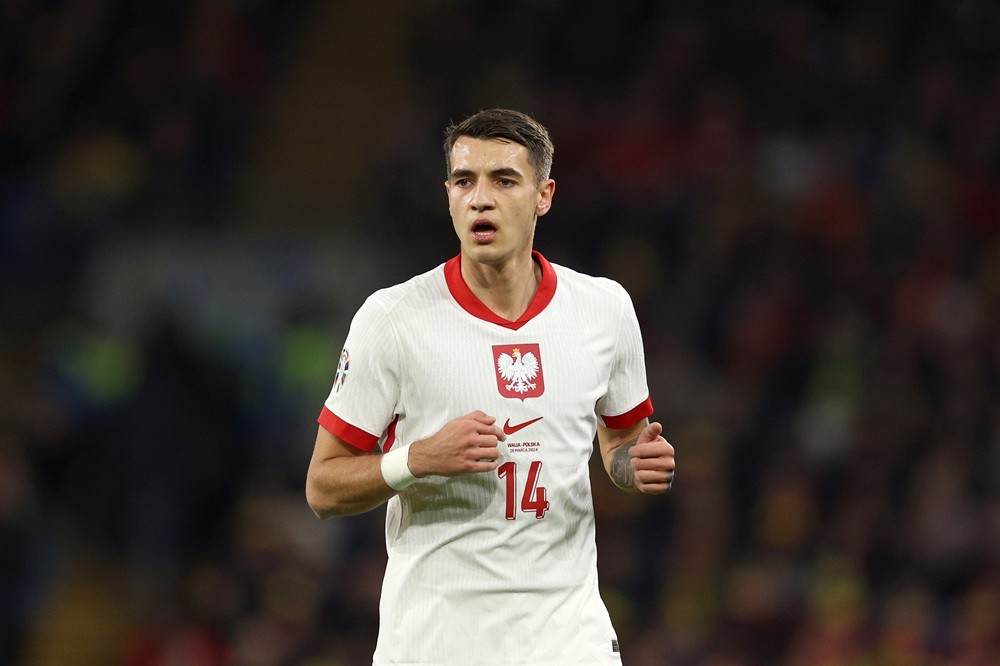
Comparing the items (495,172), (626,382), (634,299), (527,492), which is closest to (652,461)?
(527,492)

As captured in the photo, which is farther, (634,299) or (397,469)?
(634,299)

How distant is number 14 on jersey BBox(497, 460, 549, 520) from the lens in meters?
3.79

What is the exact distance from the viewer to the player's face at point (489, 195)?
152 inches

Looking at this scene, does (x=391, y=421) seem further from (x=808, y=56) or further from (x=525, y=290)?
(x=808, y=56)

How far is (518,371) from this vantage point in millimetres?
3873

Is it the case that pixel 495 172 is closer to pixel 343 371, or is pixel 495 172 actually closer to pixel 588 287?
pixel 588 287

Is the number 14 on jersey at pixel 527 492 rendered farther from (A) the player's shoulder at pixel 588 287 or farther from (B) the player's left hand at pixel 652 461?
(A) the player's shoulder at pixel 588 287

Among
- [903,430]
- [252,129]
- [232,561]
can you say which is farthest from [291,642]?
[252,129]

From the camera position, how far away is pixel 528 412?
3.84 m

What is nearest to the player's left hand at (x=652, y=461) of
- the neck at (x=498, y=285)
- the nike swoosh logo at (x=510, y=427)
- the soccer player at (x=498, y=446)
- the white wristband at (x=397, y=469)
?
the soccer player at (x=498, y=446)

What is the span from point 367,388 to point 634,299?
18.9ft

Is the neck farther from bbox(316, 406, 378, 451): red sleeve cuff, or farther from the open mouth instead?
bbox(316, 406, 378, 451): red sleeve cuff

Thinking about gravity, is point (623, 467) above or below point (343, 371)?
below

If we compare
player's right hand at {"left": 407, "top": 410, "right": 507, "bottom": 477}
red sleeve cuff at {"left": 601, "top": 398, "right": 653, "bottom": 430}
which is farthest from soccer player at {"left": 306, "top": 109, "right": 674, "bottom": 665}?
red sleeve cuff at {"left": 601, "top": 398, "right": 653, "bottom": 430}
